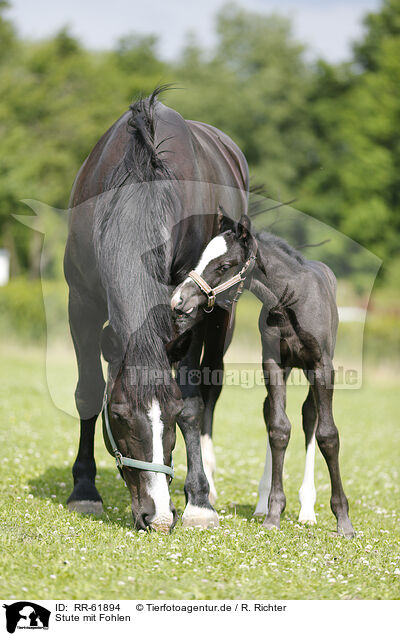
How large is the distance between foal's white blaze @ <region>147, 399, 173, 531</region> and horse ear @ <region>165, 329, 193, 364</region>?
43 centimetres

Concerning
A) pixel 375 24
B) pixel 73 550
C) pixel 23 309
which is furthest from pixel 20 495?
pixel 375 24

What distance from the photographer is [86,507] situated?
6578 millimetres

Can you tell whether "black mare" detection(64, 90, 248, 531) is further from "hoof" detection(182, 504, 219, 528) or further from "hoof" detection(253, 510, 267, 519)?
"hoof" detection(253, 510, 267, 519)

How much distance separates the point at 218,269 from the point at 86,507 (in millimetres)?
2505

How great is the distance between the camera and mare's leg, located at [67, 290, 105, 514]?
6.61 metres

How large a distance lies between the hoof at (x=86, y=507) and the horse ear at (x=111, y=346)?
1.93m

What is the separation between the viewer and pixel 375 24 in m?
45.8

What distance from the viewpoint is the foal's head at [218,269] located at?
5.52 m

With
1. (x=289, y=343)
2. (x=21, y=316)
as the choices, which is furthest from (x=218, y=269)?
(x=21, y=316)

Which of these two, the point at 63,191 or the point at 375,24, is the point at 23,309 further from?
the point at 375,24

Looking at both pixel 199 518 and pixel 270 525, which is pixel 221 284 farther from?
pixel 270 525

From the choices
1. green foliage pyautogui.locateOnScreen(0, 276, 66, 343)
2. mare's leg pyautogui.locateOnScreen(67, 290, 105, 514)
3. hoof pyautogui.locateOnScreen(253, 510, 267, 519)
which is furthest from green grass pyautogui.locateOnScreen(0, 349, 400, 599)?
green foliage pyautogui.locateOnScreen(0, 276, 66, 343)
